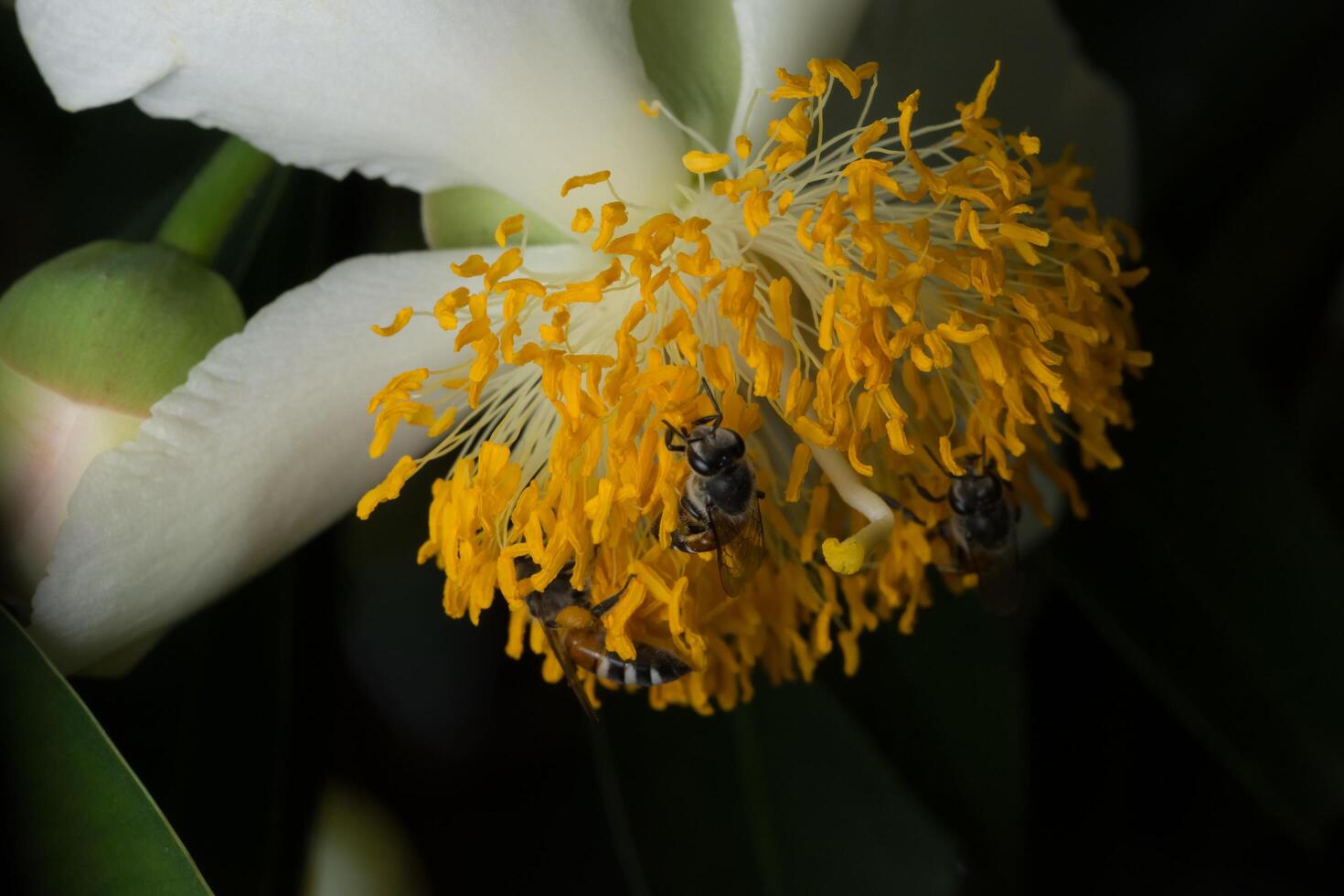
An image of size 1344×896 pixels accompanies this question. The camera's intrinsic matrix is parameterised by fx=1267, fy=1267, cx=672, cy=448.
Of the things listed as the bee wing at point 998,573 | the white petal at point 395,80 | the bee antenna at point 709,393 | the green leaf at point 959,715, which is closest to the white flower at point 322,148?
the white petal at point 395,80

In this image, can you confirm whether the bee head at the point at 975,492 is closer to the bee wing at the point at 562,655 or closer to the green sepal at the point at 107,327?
the bee wing at the point at 562,655

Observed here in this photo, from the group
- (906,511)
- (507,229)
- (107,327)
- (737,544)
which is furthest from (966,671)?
(107,327)

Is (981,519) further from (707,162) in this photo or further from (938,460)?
(707,162)

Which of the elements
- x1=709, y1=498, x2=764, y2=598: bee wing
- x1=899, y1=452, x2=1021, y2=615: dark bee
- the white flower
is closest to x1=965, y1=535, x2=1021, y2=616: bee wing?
x1=899, y1=452, x2=1021, y2=615: dark bee

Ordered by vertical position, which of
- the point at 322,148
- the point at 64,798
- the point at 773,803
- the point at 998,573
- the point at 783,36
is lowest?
the point at 773,803

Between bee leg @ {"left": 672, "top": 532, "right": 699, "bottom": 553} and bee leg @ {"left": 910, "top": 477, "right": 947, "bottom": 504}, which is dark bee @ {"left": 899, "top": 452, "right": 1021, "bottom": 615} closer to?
bee leg @ {"left": 910, "top": 477, "right": 947, "bottom": 504}
